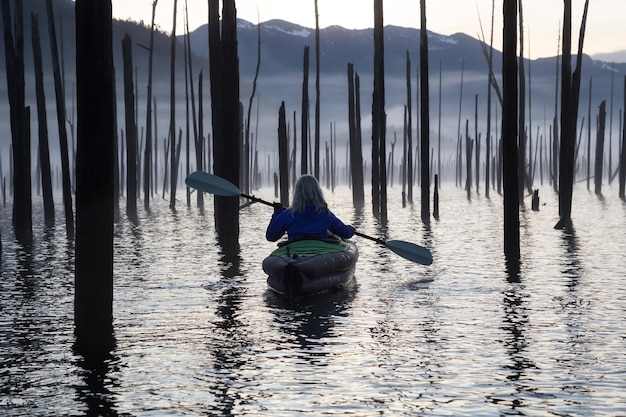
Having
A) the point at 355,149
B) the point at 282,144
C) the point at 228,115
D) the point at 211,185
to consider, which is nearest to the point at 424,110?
the point at 282,144

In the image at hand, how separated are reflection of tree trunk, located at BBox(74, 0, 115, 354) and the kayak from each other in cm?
358

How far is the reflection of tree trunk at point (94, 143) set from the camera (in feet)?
27.9

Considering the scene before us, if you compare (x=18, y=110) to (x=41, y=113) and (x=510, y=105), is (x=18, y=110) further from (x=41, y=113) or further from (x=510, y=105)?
(x=510, y=105)

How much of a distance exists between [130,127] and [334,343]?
25.4m

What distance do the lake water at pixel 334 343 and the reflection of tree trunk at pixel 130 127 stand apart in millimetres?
14637

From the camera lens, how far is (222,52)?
17.3 meters

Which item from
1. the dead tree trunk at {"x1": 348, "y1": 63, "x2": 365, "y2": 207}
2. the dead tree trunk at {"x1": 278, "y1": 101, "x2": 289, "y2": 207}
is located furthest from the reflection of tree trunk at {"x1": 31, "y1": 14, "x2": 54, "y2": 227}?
the dead tree trunk at {"x1": 348, "y1": 63, "x2": 365, "y2": 207}

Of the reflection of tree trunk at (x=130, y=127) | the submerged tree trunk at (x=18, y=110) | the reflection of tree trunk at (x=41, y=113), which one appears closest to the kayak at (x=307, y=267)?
the submerged tree trunk at (x=18, y=110)

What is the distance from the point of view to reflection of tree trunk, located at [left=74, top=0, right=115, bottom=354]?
27.9 ft

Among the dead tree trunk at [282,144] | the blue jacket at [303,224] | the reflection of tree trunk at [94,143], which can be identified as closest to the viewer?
the reflection of tree trunk at [94,143]

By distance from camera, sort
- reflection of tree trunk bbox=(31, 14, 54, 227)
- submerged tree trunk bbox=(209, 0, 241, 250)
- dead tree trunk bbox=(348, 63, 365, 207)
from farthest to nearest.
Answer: dead tree trunk bbox=(348, 63, 365, 207), reflection of tree trunk bbox=(31, 14, 54, 227), submerged tree trunk bbox=(209, 0, 241, 250)

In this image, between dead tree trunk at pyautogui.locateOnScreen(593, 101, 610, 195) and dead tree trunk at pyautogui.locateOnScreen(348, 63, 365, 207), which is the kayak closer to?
dead tree trunk at pyautogui.locateOnScreen(348, 63, 365, 207)

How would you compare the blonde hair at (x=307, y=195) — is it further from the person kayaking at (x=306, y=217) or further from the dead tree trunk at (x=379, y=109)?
the dead tree trunk at (x=379, y=109)

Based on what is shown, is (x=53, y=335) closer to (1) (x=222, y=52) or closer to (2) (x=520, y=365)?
(2) (x=520, y=365)
